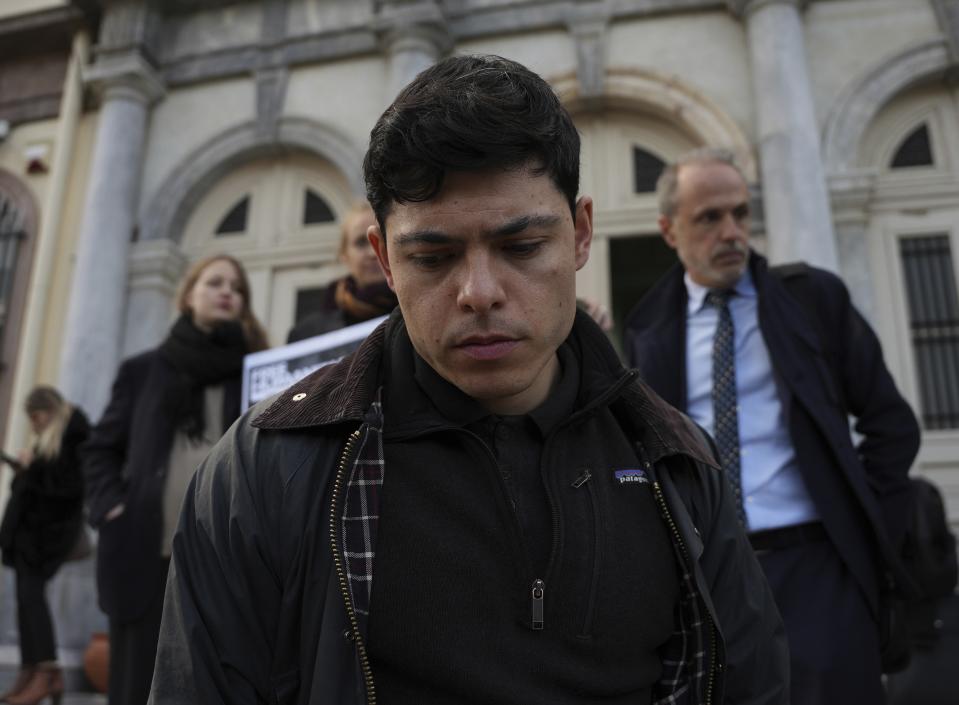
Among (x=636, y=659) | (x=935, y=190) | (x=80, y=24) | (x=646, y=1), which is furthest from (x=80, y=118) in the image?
(x=636, y=659)

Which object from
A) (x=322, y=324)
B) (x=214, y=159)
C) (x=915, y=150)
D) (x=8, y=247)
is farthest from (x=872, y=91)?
(x=8, y=247)

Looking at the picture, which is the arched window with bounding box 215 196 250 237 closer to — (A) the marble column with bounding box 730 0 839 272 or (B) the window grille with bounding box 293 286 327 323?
(B) the window grille with bounding box 293 286 327 323

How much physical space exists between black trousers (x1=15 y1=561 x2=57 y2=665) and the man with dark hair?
441 cm

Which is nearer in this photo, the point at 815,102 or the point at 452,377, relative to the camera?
the point at 452,377

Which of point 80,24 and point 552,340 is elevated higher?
point 80,24

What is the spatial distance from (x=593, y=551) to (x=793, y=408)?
4.31 ft

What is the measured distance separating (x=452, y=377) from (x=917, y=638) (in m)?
3.63

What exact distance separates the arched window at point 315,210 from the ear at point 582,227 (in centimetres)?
668

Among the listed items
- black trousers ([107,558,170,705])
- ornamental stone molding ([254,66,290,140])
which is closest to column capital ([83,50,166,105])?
ornamental stone molding ([254,66,290,140])

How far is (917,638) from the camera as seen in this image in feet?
12.4

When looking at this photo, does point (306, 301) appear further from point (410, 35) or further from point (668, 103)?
point (668, 103)

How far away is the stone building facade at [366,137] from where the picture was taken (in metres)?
6.41

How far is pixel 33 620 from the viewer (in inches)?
184

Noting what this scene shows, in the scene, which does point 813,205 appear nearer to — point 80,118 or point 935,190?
point 935,190
